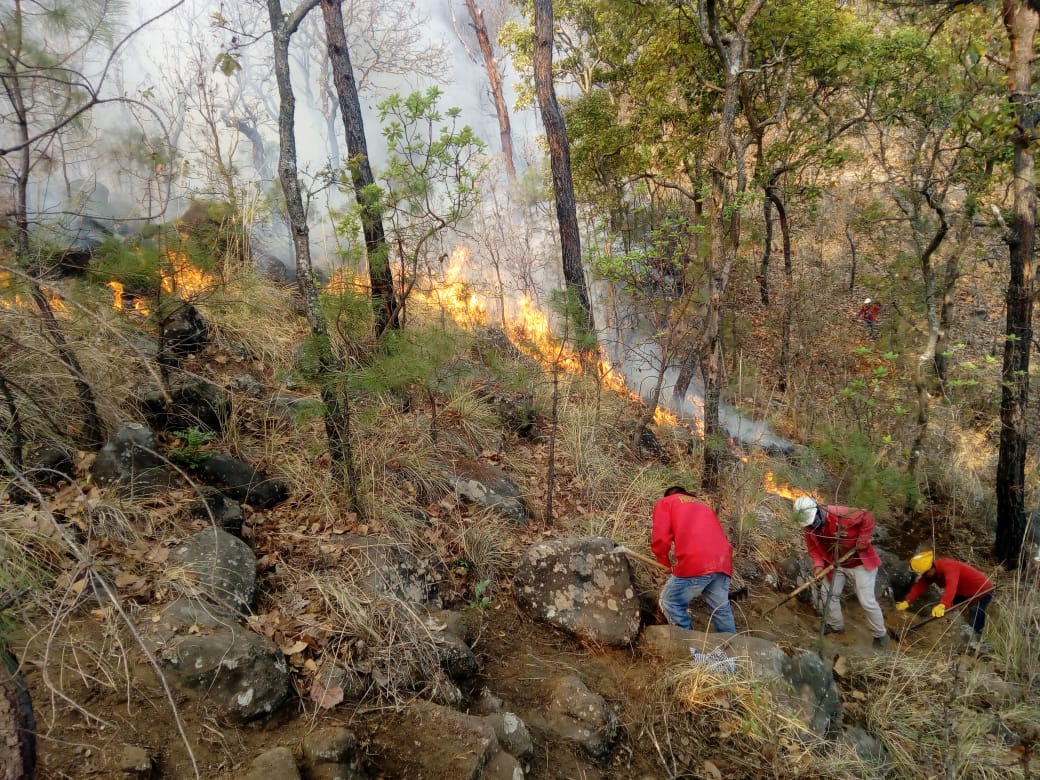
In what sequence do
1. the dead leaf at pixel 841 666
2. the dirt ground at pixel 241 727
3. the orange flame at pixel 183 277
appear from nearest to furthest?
the dirt ground at pixel 241 727, the dead leaf at pixel 841 666, the orange flame at pixel 183 277

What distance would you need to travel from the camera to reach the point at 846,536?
480 centimetres

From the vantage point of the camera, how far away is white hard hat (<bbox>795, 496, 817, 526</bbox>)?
4.59 m

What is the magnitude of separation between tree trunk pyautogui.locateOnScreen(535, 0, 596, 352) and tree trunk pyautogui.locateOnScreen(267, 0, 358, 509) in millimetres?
3853

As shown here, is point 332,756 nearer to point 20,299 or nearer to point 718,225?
point 20,299

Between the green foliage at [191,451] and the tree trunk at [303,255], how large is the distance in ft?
2.81

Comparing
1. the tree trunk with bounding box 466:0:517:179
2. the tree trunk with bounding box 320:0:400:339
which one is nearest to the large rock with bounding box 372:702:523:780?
the tree trunk with bounding box 320:0:400:339

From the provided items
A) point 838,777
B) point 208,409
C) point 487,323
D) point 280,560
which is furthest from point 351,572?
point 487,323

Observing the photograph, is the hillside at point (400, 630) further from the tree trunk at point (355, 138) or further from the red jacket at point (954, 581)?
the tree trunk at point (355, 138)

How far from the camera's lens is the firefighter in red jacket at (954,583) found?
16.2 ft

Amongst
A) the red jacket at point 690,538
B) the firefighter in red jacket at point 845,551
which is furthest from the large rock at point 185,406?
the firefighter in red jacket at point 845,551

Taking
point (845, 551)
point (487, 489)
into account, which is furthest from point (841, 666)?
point (487, 489)

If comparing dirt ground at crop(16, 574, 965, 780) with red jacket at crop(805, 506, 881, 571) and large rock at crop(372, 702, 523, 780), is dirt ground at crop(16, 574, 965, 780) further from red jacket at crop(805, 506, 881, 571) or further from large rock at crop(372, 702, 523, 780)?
red jacket at crop(805, 506, 881, 571)

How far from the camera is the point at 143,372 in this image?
166 inches

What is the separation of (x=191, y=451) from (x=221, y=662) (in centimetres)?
177
